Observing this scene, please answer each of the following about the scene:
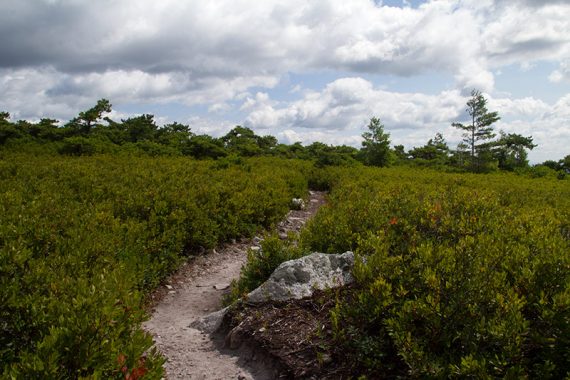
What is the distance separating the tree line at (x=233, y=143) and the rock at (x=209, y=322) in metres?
14.5

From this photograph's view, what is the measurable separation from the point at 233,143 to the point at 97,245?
80.8 feet

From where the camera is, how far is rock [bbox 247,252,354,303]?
19.5 ft

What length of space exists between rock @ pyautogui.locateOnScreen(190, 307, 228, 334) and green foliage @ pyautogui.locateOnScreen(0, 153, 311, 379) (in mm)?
1068

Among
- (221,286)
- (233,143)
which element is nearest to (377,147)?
(233,143)

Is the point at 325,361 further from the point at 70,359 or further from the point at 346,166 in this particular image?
the point at 346,166

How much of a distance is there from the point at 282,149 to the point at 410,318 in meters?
28.8

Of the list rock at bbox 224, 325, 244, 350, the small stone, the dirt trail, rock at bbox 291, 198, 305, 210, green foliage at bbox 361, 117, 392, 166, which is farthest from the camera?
green foliage at bbox 361, 117, 392, 166

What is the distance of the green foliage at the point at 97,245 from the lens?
3.31 m

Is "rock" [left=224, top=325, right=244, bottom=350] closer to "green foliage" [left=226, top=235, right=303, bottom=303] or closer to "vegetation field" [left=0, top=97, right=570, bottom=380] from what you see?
"vegetation field" [left=0, top=97, right=570, bottom=380]

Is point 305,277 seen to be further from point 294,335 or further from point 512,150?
point 512,150

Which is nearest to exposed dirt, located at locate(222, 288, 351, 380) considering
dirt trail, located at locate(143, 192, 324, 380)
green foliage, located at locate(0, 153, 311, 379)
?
dirt trail, located at locate(143, 192, 324, 380)

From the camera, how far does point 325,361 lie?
15.0ft

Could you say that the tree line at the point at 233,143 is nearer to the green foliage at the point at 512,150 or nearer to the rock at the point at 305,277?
the green foliage at the point at 512,150

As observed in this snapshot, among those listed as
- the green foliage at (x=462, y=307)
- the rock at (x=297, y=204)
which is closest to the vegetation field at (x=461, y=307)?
the green foliage at (x=462, y=307)
